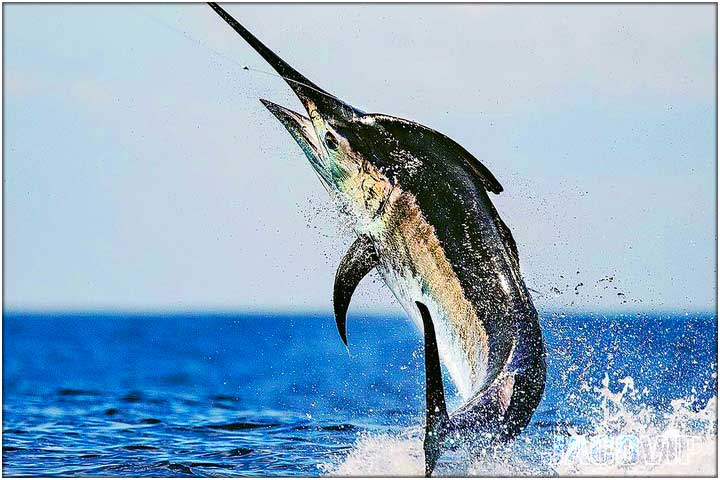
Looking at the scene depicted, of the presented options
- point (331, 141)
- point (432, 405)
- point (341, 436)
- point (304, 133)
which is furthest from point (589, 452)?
point (304, 133)

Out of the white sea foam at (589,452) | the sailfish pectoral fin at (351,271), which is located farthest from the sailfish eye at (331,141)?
the white sea foam at (589,452)

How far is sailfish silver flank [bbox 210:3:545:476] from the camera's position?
323 inches

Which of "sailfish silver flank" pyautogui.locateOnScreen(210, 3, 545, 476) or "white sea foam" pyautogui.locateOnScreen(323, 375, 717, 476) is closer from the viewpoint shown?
"sailfish silver flank" pyautogui.locateOnScreen(210, 3, 545, 476)

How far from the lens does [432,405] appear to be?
7332mm

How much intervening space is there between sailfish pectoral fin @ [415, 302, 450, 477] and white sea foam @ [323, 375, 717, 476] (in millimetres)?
687

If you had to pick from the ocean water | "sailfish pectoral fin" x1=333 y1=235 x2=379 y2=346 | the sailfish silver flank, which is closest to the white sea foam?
the ocean water

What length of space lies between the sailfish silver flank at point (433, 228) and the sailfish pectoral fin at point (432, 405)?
Result: 562 mm

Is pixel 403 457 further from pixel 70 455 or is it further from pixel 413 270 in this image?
pixel 70 455

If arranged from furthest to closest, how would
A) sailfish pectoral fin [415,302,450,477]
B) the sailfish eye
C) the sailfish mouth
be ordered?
the sailfish mouth, the sailfish eye, sailfish pectoral fin [415,302,450,477]

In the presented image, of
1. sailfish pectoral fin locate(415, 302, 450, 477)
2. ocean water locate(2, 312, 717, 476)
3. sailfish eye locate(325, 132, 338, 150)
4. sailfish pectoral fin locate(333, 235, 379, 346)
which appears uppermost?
sailfish eye locate(325, 132, 338, 150)

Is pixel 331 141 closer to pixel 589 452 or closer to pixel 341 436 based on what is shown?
pixel 589 452

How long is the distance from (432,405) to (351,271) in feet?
5.79

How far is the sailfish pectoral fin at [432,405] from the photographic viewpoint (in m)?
7.25

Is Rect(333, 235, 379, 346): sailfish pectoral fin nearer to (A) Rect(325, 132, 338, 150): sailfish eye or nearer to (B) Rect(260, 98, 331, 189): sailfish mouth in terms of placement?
(B) Rect(260, 98, 331, 189): sailfish mouth
